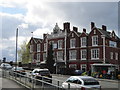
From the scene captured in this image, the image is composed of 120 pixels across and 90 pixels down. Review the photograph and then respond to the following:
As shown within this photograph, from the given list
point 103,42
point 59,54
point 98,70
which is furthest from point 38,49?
point 98,70

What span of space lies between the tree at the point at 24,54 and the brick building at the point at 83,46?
9374 mm

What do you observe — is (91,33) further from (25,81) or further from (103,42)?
(25,81)

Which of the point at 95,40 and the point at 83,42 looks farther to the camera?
the point at 83,42

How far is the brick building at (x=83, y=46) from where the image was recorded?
192ft

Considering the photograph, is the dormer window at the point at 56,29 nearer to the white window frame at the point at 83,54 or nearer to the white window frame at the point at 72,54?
the white window frame at the point at 72,54

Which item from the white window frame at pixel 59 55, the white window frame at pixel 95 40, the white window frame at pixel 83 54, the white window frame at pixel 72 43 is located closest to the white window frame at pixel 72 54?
the white window frame at pixel 72 43

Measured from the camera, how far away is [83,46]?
62.4 m

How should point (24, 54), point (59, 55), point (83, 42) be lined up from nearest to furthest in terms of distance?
1. point (83, 42)
2. point (59, 55)
3. point (24, 54)

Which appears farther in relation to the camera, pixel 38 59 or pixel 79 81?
pixel 38 59

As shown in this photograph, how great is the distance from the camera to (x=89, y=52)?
60688mm

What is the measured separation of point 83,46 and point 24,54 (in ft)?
100

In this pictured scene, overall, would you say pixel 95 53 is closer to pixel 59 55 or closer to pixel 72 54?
pixel 72 54

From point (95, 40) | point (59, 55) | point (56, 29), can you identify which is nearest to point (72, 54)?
point (59, 55)

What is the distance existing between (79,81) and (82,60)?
4636cm
